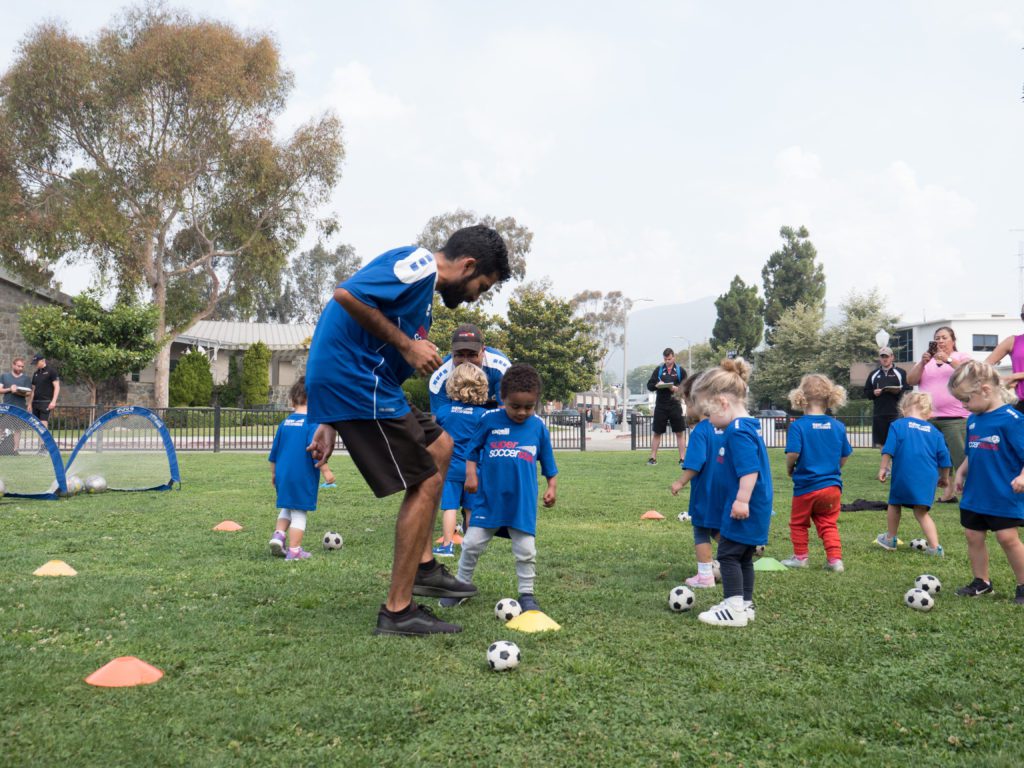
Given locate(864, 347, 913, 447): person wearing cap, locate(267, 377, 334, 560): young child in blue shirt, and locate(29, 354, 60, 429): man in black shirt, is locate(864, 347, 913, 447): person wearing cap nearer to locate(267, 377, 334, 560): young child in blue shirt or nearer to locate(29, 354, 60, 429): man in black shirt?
locate(267, 377, 334, 560): young child in blue shirt

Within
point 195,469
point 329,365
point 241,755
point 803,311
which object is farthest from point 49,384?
point 803,311

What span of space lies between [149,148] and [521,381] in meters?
32.7

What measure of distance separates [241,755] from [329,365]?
6.06 ft

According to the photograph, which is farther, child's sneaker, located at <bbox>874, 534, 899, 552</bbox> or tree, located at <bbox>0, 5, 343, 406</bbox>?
tree, located at <bbox>0, 5, 343, 406</bbox>

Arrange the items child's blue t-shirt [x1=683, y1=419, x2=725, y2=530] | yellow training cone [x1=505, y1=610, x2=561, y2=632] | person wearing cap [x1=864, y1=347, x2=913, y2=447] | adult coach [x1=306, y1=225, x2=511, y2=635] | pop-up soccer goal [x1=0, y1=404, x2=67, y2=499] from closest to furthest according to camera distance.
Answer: adult coach [x1=306, y1=225, x2=511, y2=635], yellow training cone [x1=505, y1=610, x2=561, y2=632], child's blue t-shirt [x1=683, y1=419, x2=725, y2=530], pop-up soccer goal [x1=0, y1=404, x2=67, y2=499], person wearing cap [x1=864, y1=347, x2=913, y2=447]

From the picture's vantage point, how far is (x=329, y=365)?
152 inches

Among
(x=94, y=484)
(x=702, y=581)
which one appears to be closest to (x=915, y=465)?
(x=702, y=581)

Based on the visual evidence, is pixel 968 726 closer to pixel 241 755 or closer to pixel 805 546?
pixel 241 755

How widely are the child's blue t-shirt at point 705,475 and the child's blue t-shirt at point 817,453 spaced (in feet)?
2.33

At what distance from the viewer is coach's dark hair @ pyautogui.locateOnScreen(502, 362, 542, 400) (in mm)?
4590

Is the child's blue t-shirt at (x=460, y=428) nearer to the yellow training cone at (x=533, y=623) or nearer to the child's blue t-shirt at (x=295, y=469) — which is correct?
the child's blue t-shirt at (x=295, y=469)

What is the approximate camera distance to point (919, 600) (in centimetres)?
450

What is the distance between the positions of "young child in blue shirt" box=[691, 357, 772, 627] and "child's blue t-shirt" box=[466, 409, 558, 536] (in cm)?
104

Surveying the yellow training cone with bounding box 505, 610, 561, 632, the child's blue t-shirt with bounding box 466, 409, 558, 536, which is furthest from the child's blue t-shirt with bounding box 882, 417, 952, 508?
the yellow training cone with bounding box 505, 610, 561, 632
